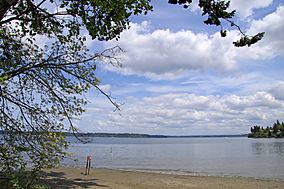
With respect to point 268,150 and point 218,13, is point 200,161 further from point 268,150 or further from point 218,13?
point 218,13

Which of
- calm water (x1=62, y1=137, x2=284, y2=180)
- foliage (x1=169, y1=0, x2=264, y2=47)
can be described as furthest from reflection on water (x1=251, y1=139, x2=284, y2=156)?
foliage (x1=169, y1=0, x2=264, y2=47)

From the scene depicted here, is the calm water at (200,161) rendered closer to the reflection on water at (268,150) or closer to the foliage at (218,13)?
the reflection on water at (268,150)

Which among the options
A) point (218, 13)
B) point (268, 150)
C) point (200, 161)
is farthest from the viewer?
point (268, 150)

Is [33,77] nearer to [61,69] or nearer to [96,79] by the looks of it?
[61,69]

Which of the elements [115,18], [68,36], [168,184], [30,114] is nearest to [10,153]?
[30,114]

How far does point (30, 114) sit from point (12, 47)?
2077 millimetres

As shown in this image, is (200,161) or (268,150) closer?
(200,161)

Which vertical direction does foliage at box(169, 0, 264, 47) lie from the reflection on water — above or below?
above

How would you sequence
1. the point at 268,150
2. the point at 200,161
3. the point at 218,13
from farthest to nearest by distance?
1. the point at 268,150
2. the point at 200,161
3. the point at 218,13

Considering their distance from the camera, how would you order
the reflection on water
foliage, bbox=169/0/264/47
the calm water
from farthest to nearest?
the reflection on water
the calm water
foliage, bbox=169/0/264/47

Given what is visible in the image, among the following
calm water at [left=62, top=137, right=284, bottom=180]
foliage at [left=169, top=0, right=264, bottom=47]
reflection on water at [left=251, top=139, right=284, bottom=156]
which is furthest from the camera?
reflection on water at [left=251, top=139, right=284, bottom=156]

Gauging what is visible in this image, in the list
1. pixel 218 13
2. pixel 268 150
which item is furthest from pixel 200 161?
pixel 218 13

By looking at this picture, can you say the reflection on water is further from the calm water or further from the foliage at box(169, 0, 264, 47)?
the foliage at box(169, 0, 264, 47)

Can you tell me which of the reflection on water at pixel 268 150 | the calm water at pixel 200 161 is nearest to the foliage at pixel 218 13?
the calm water at pixel 200 161
